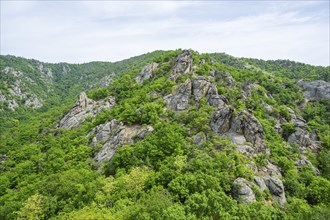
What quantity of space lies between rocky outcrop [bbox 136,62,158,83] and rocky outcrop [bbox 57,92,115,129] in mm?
13350

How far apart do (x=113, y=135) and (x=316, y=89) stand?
86384mm

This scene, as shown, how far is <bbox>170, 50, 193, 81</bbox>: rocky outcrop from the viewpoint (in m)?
82.8

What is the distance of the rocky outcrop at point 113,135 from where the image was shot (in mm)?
58469

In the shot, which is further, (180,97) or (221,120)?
(180,97)

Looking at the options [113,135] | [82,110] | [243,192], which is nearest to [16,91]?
[82,110]

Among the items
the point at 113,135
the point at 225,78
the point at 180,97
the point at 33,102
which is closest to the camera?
the point at 113,135

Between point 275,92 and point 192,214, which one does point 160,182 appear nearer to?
point 192,214

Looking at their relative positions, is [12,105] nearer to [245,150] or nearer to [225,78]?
A: [225,78]

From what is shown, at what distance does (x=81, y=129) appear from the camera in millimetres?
71875

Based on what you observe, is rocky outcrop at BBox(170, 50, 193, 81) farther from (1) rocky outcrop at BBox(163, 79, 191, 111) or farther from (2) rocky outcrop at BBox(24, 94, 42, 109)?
(2) rocky outcrop at BBox(24, 94, 42, 109)

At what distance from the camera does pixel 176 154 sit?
164ft

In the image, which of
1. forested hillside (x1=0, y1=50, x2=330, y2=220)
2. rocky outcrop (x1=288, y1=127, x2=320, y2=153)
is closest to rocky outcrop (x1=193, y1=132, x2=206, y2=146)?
forested hillside (x1=0, y1=50, x2=330, y2=220)

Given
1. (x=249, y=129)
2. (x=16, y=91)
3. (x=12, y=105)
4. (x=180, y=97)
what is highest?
(x=16, y=91)

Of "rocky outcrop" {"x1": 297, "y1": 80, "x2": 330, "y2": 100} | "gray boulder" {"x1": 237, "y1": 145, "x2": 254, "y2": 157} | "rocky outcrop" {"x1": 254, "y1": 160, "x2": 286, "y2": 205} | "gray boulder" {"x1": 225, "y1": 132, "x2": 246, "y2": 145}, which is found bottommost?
"rocky outcrop" {"x1": 254, "y1": 160, "x2": 286, "y2": 205}
